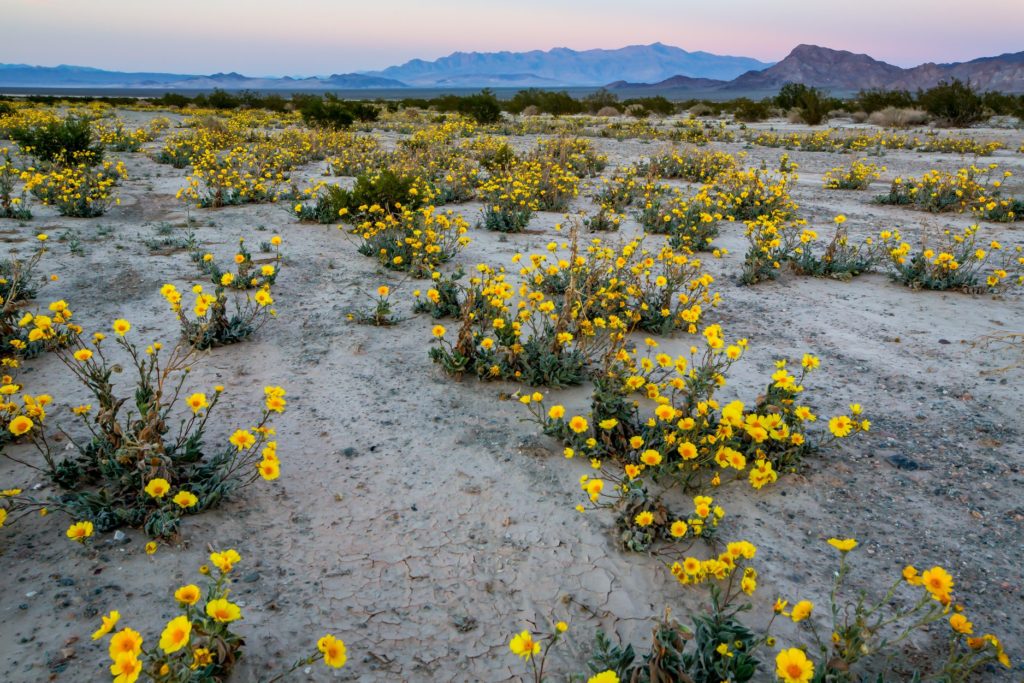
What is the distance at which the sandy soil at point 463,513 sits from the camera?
232 centimetres

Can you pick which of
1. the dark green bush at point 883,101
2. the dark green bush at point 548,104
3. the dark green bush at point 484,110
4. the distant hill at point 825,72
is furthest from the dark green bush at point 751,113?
the distant hill at point 825,72

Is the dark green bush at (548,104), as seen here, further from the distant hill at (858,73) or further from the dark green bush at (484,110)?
the distant hill at (858,73)

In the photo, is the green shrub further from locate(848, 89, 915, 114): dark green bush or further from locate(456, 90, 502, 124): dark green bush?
locate(456, 90, 502, 124): dark green bush

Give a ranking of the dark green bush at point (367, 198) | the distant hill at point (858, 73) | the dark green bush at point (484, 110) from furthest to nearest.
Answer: the distant hill at point (858, 73)
the dark green bush at point (484, 110)
the dark green bush at point (367, 198)

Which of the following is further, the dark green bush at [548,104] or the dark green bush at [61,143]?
the dark green bush at [548,104]

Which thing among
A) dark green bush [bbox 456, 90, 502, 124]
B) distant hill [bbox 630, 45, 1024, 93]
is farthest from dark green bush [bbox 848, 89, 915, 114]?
distant hill [bbox 630, 45, 1024, 93]

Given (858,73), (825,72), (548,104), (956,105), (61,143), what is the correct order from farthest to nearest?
(825,72) < (858,73) < (548,104) < (956,105) < (61,143)

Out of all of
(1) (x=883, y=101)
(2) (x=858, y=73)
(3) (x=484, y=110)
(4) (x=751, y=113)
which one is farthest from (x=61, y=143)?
(2) (x=858, y=73)

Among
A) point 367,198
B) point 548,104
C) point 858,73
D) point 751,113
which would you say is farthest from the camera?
point 858,73

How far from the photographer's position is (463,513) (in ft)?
9.78

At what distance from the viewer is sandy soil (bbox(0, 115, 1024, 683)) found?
2322mm

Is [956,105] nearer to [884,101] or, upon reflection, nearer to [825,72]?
[884,101]

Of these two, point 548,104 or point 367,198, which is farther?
point 548,104

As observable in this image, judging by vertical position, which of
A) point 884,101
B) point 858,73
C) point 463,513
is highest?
point 858,73
